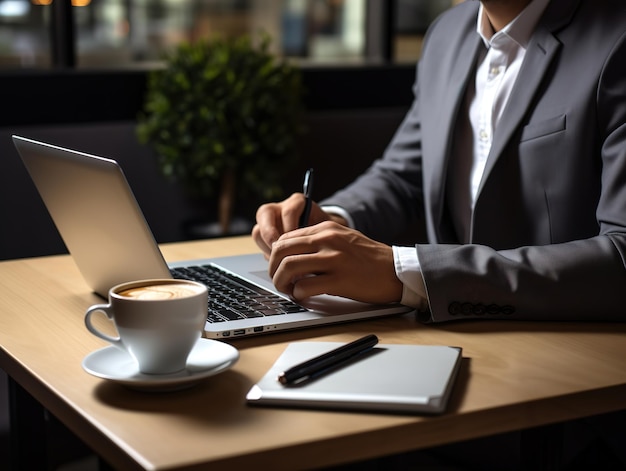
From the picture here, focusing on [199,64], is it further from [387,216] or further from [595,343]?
[595,343]

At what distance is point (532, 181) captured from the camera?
1.54m

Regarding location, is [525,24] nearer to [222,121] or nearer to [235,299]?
[235,299]

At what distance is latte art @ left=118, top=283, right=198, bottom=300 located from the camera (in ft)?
3.32

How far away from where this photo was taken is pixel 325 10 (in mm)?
4793

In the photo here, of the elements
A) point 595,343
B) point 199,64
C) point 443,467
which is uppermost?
point 199,64

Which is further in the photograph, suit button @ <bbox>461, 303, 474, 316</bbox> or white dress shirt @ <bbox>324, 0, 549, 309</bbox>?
white dress shirt @ <bbox>324, 0, 549, 309</bbox>

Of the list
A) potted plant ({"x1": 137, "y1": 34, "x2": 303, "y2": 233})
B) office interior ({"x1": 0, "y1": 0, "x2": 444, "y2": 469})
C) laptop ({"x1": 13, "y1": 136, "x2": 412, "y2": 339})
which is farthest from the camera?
potted plant ({"x1": 137, "y1": 34, "x2": 303, "y2": 233})

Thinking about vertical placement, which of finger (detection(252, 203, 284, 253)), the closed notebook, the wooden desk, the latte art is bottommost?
the wooden desk

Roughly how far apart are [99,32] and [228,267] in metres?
2.84

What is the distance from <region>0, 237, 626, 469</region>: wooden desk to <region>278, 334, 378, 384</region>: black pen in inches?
2.1

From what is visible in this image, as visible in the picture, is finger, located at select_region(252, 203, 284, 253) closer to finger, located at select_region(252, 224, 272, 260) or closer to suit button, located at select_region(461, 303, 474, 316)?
finger, located at select_region(252, 224, 272, 260)

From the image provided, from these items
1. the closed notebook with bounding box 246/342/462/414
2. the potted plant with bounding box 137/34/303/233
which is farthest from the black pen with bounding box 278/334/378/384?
Answer: the potted plant with bounding box 137/34/303/233

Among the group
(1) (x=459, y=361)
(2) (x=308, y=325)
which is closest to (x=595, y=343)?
(1) (x=459, y=361)

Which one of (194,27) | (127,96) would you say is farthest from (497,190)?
(194,27)
